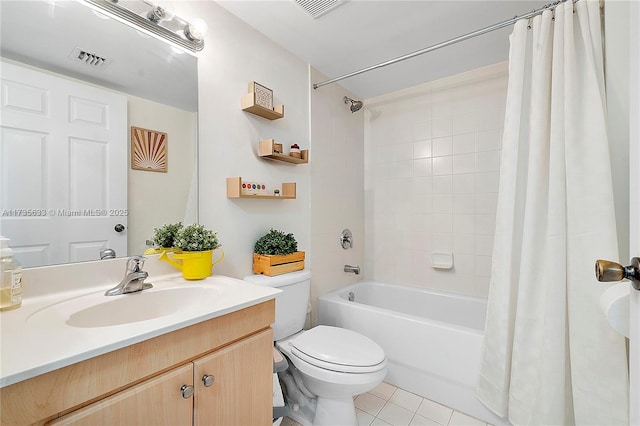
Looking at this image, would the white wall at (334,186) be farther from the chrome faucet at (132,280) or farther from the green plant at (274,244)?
the chrome faucet at (132,280)

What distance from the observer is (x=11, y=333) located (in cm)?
67

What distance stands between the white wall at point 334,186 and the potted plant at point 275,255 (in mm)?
403

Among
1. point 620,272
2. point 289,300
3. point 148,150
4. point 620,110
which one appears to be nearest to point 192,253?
point 148,150

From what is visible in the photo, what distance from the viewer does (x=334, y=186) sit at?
2328 mm

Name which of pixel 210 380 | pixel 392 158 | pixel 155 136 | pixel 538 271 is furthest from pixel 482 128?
pixel 210 380

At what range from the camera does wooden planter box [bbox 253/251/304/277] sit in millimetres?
1561

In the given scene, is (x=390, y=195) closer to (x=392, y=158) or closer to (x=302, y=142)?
(x=392, y=158)

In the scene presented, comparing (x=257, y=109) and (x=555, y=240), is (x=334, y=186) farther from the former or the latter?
(x=555, y=240)

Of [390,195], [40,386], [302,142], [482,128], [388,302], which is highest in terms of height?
[482,128]

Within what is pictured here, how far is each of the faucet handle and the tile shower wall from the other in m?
2.00

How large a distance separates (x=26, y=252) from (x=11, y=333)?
1.21ft

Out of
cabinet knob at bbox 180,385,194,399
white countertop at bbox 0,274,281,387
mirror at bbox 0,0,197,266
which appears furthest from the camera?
mirror at bbox 0,0,197,266

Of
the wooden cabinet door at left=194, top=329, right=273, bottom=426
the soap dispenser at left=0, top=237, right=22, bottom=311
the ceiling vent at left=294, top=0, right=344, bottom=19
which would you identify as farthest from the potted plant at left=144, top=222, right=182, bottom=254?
the ceiling vent at left=294, top=0, right=344, bottom=19

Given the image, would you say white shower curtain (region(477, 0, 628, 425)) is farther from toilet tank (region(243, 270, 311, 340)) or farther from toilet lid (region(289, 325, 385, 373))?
toilet tank (region(243, 270, 311, 340))
